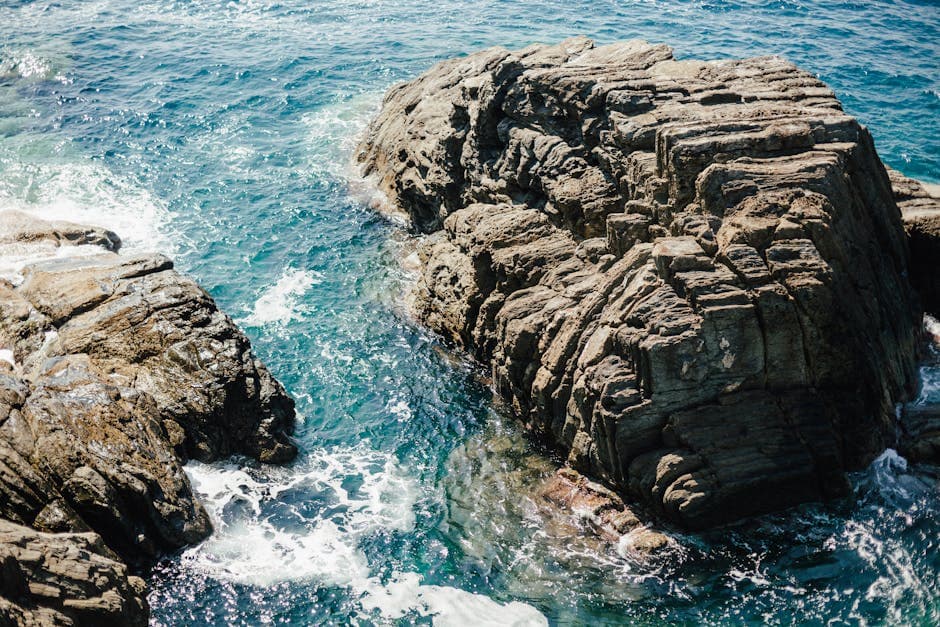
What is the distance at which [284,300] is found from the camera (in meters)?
35.9

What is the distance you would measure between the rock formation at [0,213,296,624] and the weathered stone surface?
24966mm

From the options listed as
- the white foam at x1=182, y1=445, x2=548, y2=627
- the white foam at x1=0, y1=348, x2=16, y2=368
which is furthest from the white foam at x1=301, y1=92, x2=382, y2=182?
the white foam at x1=182, y1=445, x2=548, y2=627

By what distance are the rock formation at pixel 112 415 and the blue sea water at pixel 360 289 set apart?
139cm

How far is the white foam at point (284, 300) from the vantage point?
3466cm

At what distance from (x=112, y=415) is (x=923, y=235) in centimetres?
2985

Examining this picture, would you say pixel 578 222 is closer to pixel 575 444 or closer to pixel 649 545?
pixel 575 444

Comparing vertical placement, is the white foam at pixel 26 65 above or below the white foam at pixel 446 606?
above

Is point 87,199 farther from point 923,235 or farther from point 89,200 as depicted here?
point 923,235

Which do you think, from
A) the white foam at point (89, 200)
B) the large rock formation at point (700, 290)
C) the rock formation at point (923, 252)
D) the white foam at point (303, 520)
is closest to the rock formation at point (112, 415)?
the white foam at point (303, 520)

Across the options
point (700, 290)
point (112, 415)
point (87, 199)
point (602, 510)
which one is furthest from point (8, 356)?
point (700, 290)

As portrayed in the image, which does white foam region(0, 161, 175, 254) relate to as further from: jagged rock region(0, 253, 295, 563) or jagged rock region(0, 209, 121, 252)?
jagged rock region(0, 253, 295, 563)

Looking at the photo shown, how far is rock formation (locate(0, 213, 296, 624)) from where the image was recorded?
64.7ft

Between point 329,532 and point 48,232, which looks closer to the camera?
point 329,532

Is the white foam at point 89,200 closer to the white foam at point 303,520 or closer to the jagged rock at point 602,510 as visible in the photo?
the white foam at point 303,520
